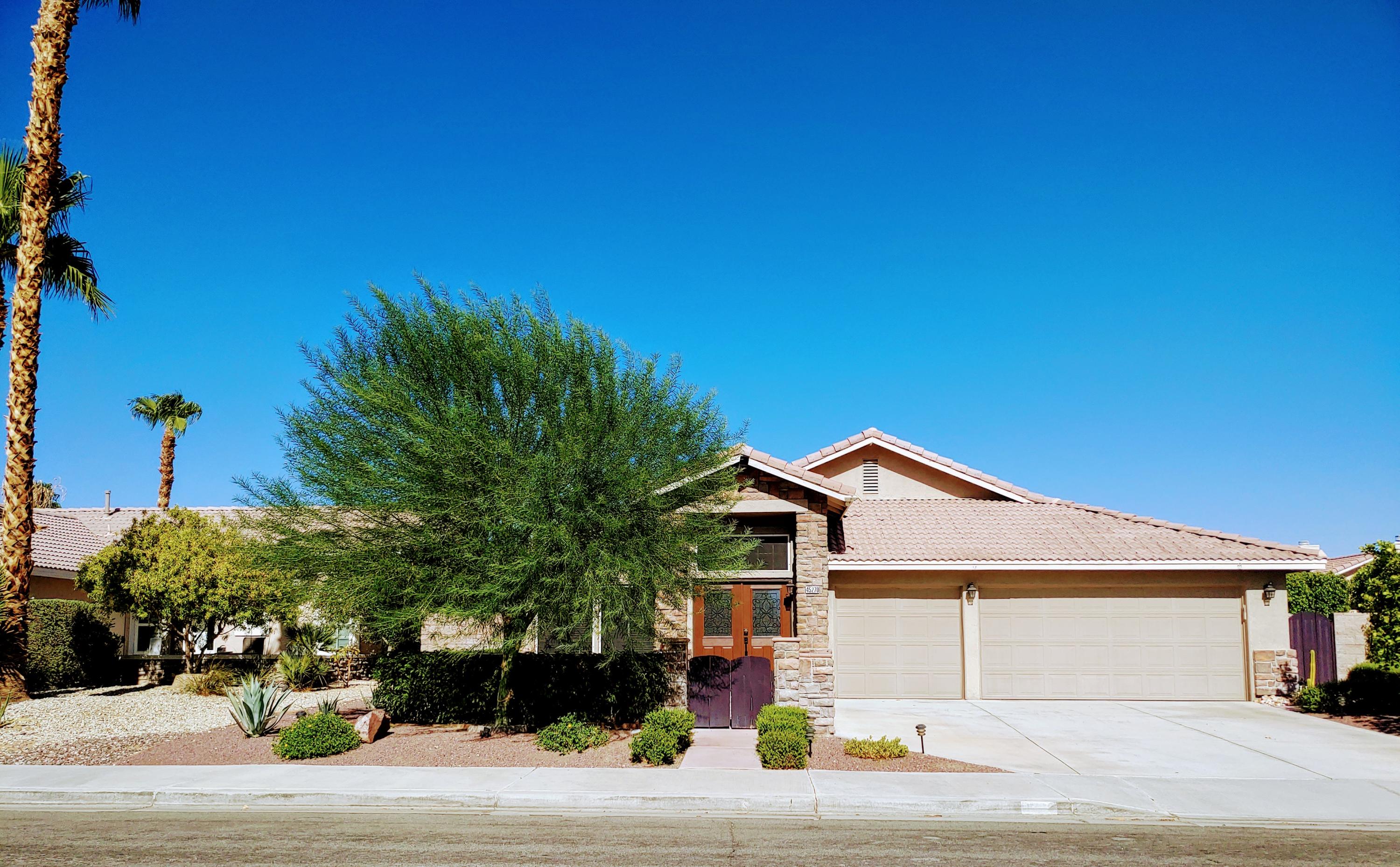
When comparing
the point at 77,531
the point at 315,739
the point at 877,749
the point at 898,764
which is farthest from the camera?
the point at 77,531

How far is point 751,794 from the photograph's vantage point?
10.5m

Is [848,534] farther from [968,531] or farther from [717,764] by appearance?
[717,764]

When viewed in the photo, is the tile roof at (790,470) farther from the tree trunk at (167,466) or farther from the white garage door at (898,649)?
the tree trunk at (167,466)

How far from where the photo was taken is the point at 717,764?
40.1ft

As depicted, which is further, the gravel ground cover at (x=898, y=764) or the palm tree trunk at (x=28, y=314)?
the palm tree trunk at (x=28, y=314)

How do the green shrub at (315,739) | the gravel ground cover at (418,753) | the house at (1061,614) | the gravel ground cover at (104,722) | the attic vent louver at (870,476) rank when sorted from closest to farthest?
the gravel ground cover at (418,753) < the green shrub at (315,739) < the gravel ground cover at (104,722) < the house at (1061,614) < the attic vent louver at (870,476)

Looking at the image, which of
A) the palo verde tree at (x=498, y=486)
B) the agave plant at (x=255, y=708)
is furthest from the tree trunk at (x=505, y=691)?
the agave plant at (x=255, y=708)

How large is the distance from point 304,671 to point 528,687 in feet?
27.8

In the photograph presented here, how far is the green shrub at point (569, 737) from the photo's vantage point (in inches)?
515

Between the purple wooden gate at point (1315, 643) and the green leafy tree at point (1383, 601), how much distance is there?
408cm

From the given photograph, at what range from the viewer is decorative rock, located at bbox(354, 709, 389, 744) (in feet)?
45.3

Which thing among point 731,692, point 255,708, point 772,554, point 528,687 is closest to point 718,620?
point 772,554

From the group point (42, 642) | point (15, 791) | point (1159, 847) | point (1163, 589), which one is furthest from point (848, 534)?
point (42, 642)

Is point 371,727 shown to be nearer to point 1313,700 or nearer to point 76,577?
point 76,577
